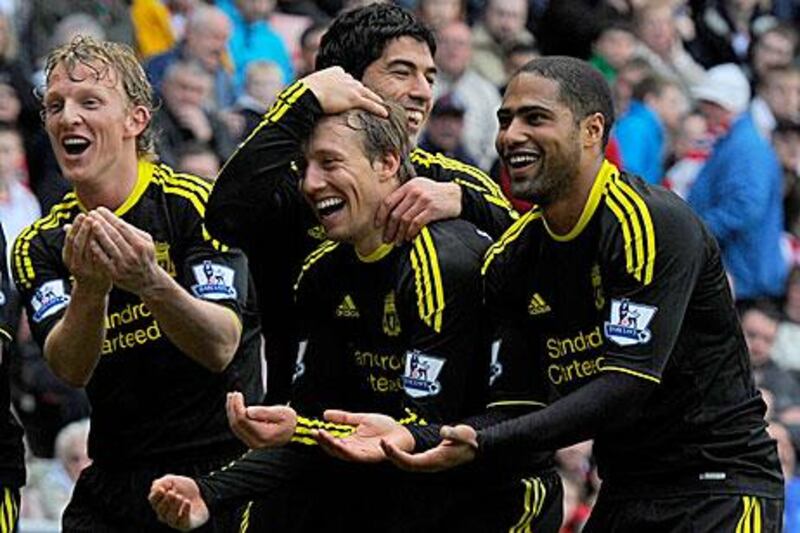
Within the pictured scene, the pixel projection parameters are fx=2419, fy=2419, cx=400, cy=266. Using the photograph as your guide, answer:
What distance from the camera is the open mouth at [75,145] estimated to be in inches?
324

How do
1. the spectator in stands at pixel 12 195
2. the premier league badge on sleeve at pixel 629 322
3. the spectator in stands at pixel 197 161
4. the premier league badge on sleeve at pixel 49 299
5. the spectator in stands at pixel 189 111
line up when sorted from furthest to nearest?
1. the spectator in stands at pixel 189 111
2. the spectator in stands at pixel 197 161
3. the spectator in stands at pixel 12 195
4. the premier league badge on sleeve at pixel 49 299
5. the premier league badge on sleeve at pixel 629 322

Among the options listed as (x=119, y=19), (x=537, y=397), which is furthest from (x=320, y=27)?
(x=537, y=397)

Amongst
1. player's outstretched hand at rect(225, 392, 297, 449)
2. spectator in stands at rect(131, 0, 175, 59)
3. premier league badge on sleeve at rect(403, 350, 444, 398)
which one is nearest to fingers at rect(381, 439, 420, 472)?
player's outstretched hand at rect(225, 392, 297, 449)

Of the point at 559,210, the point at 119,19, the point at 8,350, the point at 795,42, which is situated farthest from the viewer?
the point at 795,42

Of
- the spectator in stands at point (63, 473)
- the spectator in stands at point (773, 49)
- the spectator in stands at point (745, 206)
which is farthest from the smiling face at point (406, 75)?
the spectator in stands at point (773, 49)

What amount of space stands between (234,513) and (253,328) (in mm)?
677

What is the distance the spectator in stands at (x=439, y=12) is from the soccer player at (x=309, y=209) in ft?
24.3

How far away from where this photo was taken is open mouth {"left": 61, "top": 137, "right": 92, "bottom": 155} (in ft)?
27.0

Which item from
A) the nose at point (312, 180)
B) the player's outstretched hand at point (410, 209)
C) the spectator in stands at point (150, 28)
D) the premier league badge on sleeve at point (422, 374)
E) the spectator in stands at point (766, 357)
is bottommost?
the spectator in stands at point (766, 357)

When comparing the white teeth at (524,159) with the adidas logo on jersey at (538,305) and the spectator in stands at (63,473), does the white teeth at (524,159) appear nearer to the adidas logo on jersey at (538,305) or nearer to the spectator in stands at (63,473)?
the adidas logo on jersey at (538,305)

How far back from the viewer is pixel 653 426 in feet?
25.4

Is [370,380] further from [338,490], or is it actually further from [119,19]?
[119,19]

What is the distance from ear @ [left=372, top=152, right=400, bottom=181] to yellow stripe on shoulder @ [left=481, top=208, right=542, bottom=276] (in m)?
0.40

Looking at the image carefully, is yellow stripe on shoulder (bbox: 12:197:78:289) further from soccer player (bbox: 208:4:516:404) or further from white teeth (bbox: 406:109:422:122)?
white teeth (bbox: 406:109:422:122)
